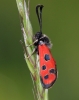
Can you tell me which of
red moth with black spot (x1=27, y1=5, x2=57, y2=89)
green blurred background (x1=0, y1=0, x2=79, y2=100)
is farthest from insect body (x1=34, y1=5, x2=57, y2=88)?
green blurred background (x1=0, y1=0, x2=79, y2=100)

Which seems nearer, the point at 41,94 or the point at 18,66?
the point at 41,94

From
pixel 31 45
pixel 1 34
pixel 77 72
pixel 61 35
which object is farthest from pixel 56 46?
pixel 31 45

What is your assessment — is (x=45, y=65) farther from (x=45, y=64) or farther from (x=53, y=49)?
(x=53, y=49)

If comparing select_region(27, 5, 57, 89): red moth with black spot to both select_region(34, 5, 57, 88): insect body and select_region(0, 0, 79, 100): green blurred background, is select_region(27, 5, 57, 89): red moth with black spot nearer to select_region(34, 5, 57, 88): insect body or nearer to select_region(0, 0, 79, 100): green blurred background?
select_region(34, 5, 57, 88): insect body

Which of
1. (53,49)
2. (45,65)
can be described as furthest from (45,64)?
(53,49)

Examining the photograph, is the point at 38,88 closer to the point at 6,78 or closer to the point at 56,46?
the point at 6,78

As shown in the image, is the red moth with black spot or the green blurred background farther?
the green blurred background

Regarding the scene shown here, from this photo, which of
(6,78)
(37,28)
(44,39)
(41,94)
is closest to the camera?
(41,94)

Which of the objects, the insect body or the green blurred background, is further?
the green blurred background
